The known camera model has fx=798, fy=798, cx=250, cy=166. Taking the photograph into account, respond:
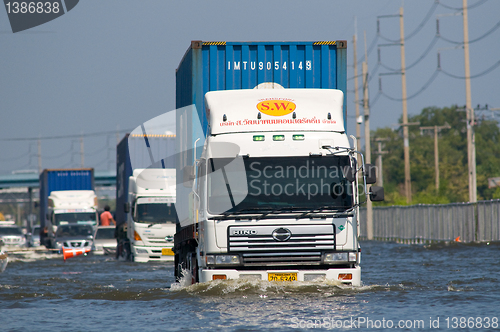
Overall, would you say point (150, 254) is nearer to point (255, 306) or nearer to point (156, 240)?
point (156, 240)

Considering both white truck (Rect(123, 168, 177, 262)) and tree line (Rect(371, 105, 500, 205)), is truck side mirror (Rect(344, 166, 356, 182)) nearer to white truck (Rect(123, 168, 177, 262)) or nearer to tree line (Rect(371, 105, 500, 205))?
white truck (Rect(123, 168, 177, 262))

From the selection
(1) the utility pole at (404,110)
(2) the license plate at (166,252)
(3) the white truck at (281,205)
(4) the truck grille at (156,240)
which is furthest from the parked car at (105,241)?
(1) the utility pole at (404,110)

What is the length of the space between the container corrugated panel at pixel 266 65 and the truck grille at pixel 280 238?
3136 millimetres

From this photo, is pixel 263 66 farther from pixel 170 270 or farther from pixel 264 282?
pixel 170 270

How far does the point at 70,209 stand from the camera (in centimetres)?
3606

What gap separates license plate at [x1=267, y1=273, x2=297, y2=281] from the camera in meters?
11.6

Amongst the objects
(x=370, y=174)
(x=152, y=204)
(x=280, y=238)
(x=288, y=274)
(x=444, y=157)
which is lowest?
(x=288, y=274)

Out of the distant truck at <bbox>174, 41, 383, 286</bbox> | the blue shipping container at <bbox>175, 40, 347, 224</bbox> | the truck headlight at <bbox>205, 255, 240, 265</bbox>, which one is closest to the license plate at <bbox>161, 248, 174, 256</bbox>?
the blue shipping container at <bbox>175, 40, 347, 224</bbox>

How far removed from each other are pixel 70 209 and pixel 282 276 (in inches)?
1019

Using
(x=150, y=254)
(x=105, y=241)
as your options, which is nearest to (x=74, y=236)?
(x=105, y=241)

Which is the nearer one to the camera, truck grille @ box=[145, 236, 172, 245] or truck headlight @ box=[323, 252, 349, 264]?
truck headlight @ box=[323, 252, 349, 264]

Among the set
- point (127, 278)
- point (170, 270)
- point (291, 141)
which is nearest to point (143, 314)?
point (291, 141)

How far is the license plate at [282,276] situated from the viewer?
11.6 meters

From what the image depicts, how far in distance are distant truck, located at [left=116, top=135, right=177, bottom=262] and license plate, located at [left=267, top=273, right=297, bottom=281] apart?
1181 centimetres
